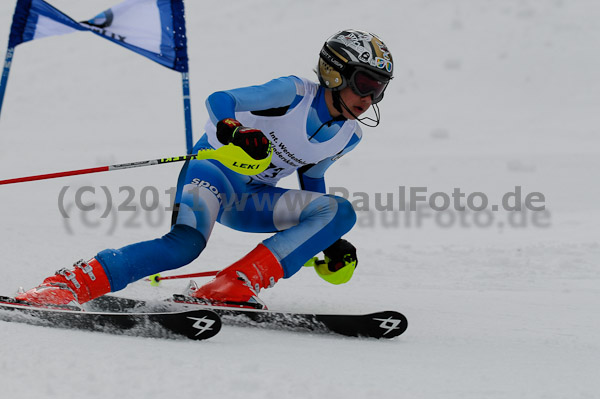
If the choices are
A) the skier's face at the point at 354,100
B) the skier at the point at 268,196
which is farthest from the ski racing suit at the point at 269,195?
the skier's face at the point at 354,100

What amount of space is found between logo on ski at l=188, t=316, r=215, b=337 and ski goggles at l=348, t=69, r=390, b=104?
1.34 metres

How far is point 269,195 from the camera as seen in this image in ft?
12.0

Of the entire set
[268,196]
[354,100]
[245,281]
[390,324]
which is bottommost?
[390,324]

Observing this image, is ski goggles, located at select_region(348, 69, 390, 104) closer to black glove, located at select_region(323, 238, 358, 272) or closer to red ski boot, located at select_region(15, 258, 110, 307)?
black glove, located at select_region(323, 238, 358, 272)

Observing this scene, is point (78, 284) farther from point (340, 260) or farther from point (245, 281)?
point (340, 260)

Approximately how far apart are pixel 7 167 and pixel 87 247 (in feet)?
17.7

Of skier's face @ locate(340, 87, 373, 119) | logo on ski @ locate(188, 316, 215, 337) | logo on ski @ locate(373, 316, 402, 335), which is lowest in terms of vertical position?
logo on ski @ locate(373, 316, 402, 335)

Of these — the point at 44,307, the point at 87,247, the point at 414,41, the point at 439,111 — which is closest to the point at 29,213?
the point at 87,247

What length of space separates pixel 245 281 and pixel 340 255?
2.20ft

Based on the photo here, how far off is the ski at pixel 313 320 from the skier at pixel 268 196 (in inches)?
2.2

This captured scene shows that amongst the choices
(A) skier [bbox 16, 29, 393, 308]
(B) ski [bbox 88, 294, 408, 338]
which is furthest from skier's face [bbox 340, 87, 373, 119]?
(B) ski [bbox 88, 294, 408, 338]

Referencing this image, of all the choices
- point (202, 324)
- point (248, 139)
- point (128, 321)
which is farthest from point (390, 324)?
point (128, 321)

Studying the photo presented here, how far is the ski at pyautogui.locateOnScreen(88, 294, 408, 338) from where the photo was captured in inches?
118

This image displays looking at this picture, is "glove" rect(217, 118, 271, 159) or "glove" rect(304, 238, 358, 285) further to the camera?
"glove" rect(304, 238, 358, 285)
